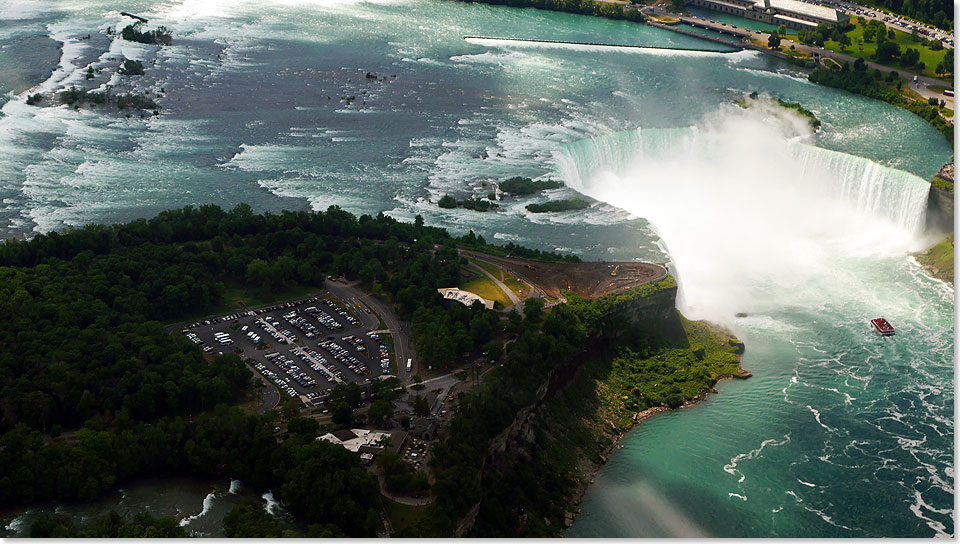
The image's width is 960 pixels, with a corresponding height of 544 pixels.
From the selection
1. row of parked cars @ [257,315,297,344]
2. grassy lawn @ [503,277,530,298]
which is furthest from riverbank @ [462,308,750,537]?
row of parked cars @ [257,315,297,344]

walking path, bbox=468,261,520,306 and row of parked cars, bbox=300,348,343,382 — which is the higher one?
walking path, bbox=468,261,520,306

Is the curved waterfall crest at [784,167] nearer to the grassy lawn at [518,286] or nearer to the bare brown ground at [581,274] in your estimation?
the bare brown ground at [581,274]

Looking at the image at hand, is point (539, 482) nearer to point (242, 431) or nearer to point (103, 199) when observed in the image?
point (242, 431)

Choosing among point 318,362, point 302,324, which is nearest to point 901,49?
point 302,324

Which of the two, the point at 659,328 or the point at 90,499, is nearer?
the point at 90,499

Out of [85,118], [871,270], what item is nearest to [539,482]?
[871,270]

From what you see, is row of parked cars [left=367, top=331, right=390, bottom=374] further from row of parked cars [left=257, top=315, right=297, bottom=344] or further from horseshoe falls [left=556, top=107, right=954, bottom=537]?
horseshoe falls [left=556, top=107, right=954, bottom=537]
